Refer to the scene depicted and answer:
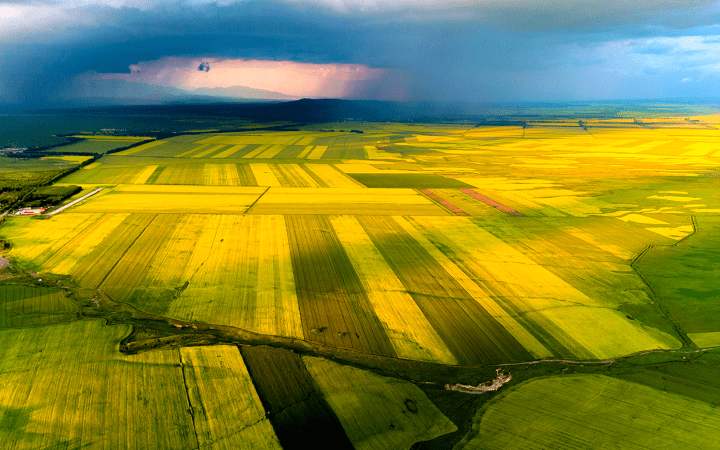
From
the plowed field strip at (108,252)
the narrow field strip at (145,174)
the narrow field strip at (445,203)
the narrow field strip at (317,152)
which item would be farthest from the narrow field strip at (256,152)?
the plowed field strip at (108,252)

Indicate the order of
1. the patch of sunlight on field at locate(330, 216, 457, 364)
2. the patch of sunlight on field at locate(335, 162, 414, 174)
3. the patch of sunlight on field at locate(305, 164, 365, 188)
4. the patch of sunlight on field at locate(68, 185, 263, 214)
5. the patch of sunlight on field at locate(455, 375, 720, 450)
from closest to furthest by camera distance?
the patch of sunlight on field at locate(455, 375, 720, 450) < the patch of sunlight on field at locate(330, 216, 457, 364) < the patch of sunlight on field at locate(68, 185, 263, 214) < the patch of sunlight on field at locate(305, 164, 365, 188) < the patch of sunlight on field at locate(335, 162, 414, 174)

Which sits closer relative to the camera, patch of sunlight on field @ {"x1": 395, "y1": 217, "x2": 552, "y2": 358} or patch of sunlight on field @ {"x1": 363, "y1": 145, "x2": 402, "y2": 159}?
patch of sunlight on field @ {"x1": 395, "y1": 217, "x2": 552, "y2": 358}

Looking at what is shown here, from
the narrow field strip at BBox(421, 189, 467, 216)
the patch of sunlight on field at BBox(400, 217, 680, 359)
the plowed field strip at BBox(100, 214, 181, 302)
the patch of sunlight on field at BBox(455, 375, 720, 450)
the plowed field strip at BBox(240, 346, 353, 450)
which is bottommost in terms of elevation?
the patch of sunlight on field at BBox(455, 375, 720, 450)

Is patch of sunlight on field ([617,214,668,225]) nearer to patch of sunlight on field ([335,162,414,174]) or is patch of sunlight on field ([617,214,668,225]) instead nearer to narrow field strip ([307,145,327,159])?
patch of sunlight on field ([335,162,414,174])

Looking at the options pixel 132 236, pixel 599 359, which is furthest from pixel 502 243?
pixel 132 236

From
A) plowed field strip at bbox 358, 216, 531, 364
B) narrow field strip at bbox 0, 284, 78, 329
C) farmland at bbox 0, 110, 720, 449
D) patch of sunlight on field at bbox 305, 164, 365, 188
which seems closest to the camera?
farmland at bbox 0, 110, 720, 449

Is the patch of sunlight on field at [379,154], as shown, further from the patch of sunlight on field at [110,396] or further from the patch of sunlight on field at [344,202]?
the patch of sunlight on field at [110,396]

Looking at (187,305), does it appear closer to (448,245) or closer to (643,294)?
(448,245)

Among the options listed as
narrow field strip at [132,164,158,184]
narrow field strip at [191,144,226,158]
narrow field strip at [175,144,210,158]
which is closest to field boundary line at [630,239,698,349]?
narrow field strip at [132,164,158,184]
